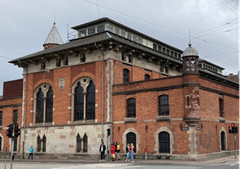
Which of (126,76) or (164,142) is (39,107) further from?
(164,142)

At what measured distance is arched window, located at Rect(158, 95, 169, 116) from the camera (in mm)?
27316

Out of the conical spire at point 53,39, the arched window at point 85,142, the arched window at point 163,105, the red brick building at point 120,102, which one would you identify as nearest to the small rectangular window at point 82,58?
the red brick building at point 120,102

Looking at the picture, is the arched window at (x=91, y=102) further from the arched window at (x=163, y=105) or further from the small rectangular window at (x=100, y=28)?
the small rectangular window at (x=100, y=28)

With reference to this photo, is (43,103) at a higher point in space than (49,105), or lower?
higher

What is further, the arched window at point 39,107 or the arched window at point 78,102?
the arched window at point 39,107

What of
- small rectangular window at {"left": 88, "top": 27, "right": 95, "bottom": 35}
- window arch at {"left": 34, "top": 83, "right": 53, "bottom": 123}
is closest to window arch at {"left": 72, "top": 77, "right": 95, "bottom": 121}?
window arch at {"left": 34, "top": 83, "right": 53, "bottom": 123}

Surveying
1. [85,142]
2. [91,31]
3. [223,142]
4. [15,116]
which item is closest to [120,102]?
[85,142]

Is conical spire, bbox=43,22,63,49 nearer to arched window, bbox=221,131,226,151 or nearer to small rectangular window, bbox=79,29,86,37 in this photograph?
small rectangular window, bbox=79,29,86,37

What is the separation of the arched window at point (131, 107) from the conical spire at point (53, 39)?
23724 millimetres

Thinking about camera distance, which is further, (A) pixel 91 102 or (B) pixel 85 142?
(A) pixel 91 102

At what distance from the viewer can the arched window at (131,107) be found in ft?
95.6

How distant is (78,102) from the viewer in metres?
32.7

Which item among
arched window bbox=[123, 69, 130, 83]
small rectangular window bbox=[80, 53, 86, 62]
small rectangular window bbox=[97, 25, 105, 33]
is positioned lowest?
arched window bbox=[123, 69, 130, 83]

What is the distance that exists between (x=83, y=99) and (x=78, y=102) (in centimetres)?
84
